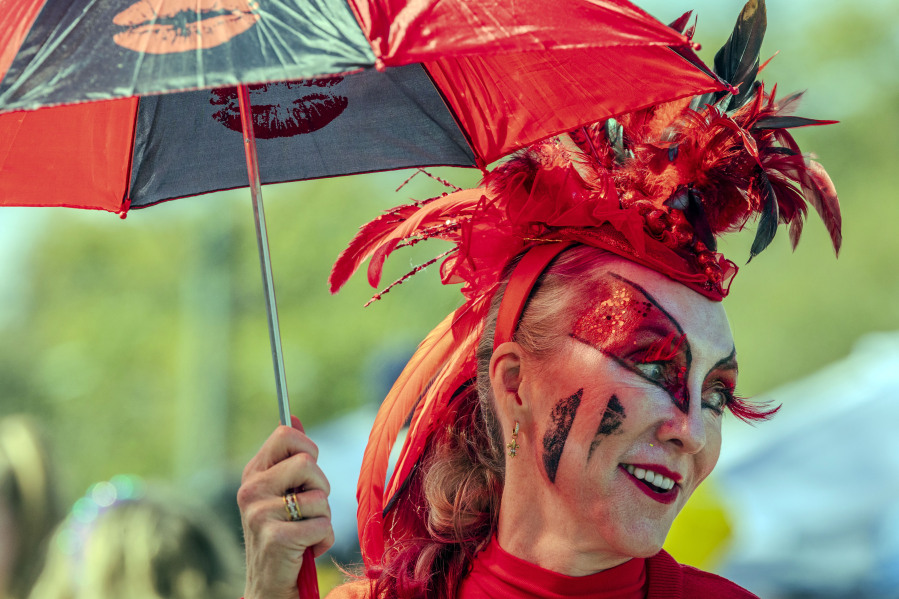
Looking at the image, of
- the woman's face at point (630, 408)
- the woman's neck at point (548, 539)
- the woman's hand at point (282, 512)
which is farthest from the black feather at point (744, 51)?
the woman's hand at point (282, 512)

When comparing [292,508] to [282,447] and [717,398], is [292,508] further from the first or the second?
[717,398]

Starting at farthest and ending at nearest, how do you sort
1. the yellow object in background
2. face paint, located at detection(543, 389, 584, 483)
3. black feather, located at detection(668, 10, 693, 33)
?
the yellow object in background
black feather, located at detection(668, 10, 693, 33)
face paint, located at detection(543, 389, 584, 483)

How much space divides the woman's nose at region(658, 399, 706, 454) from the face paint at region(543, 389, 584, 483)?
20cm

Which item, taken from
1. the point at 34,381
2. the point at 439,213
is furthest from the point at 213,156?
the point at 34,381

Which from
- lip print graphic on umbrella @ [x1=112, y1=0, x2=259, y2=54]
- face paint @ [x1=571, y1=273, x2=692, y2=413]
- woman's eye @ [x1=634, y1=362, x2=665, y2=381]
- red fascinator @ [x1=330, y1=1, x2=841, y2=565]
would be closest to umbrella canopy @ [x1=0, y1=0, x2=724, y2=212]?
lip print graphic on umbrella @ [x1=112, y1=0, x2=259, y2=54]

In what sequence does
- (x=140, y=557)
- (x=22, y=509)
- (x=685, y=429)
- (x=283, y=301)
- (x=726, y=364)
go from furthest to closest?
(x=283, y=301)
(x=22, y=509)
(x=140, y=557)
(x=726, y=364)
(x=685, y=429)

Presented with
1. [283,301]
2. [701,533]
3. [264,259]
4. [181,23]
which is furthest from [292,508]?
[283,301]

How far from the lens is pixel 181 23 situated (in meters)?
1.62

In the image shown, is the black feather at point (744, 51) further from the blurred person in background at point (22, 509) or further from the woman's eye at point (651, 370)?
the blurred person in background at point (22, 509)

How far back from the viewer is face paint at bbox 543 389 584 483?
84.4 inches

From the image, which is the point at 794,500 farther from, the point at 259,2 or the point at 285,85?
the point at 259,2

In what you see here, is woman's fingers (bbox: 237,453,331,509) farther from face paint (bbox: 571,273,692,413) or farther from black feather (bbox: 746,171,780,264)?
black feather (bbox: 746,171,780,264)

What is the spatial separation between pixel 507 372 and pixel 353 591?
72 centimetres

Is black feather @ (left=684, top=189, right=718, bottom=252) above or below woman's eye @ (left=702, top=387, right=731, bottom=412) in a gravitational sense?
above
